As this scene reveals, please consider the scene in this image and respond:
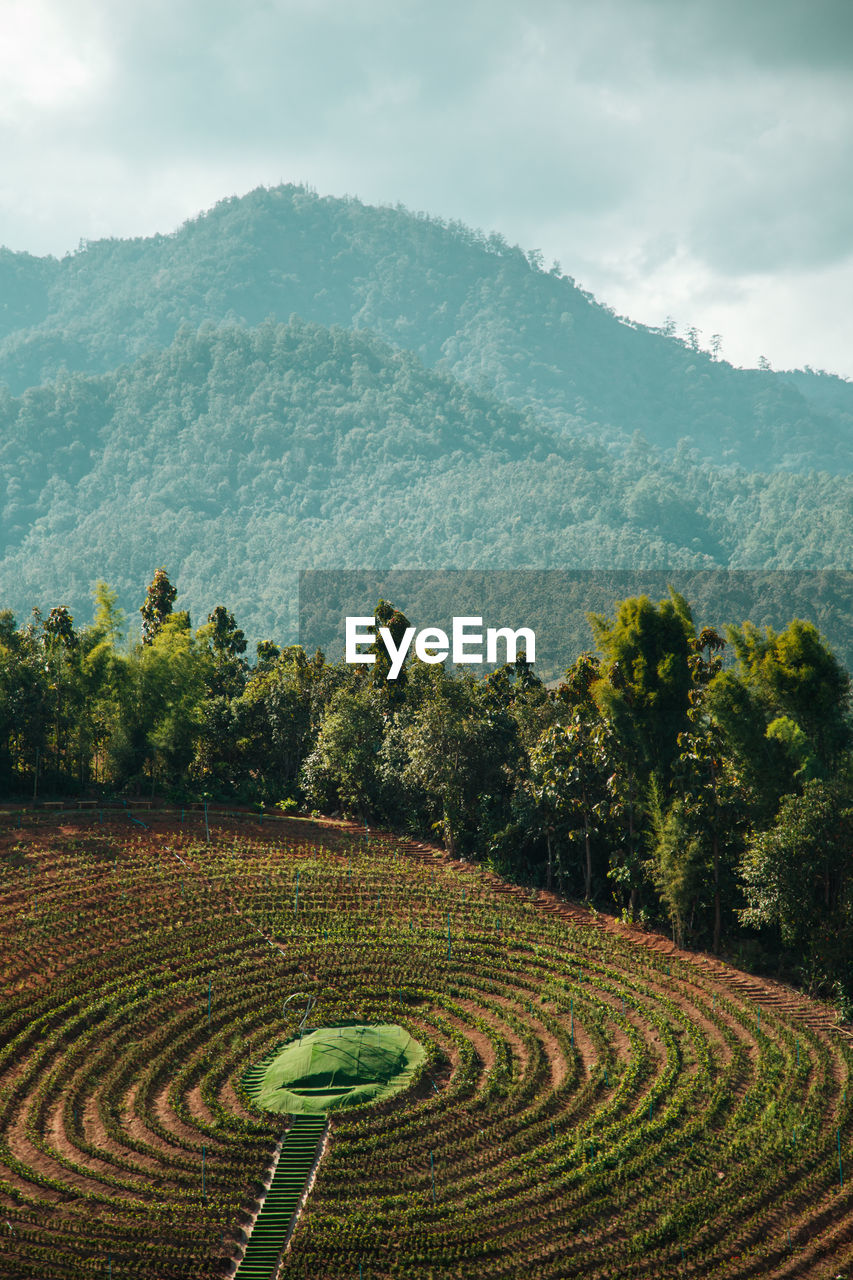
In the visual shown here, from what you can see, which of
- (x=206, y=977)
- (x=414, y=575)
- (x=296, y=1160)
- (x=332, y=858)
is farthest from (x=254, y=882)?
(x=414, y=575)

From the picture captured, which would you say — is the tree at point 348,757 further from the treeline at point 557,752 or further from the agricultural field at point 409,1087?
the agricultural field at point 409,1087

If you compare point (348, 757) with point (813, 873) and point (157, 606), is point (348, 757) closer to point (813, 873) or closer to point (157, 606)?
point (157, 606)

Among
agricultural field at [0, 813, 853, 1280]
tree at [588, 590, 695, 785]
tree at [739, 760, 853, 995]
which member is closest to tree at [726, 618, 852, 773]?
tree at [739, 760, 853, 995]

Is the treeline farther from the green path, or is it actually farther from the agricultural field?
the green path

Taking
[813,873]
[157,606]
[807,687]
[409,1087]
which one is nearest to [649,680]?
[807,687]

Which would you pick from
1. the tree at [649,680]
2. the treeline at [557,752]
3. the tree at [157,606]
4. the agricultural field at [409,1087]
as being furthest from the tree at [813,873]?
the tree at [157,606]

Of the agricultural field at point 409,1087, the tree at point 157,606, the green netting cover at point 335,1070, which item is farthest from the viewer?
the tree at point 157,606
